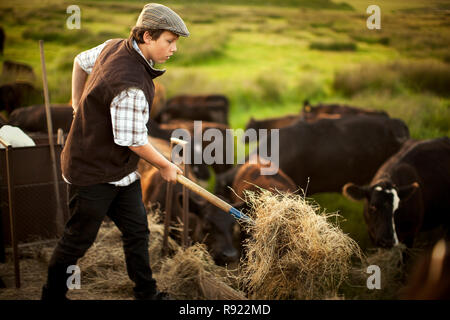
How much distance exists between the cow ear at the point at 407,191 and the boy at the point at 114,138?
139 inches

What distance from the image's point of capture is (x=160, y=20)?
310cm

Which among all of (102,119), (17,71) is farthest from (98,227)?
(17,71)

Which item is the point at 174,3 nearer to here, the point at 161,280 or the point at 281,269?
the point at 161,280

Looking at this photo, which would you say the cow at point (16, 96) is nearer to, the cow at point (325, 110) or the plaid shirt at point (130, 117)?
the cow at point (325, 110)

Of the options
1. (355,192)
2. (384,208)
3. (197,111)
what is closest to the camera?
(384,208)

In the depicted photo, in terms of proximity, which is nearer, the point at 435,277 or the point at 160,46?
the point at 435,277

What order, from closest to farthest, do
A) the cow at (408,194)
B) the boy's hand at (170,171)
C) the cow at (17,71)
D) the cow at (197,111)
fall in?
the boy's hand at (170,171) → the cow at (408,194) → the cow at (17,71) → the cow at (197,111)

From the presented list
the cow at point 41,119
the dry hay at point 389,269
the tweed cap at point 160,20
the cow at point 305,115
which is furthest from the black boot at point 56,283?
the cow at point 305,115

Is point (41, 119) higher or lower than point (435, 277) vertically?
lower

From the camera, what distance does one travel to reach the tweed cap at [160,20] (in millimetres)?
3096

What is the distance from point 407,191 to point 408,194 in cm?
5

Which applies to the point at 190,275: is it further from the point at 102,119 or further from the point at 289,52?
the point at 289,52

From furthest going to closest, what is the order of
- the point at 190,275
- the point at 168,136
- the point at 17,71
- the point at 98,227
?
→ the point at 17,71
the point at 168,136
the point at 190,275
the point at 98,227
